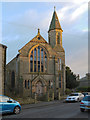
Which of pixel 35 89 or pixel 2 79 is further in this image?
pixel 35 89

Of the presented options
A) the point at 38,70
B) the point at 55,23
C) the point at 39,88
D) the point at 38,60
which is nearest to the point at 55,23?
the point at 55,23

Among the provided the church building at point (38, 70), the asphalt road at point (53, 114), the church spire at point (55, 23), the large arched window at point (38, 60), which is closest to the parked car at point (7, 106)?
the asphalt road at point (53, 114)

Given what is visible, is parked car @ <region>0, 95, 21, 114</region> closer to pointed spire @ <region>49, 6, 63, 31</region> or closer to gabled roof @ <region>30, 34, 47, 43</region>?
gabled roof @ <region>30, 34, 47, 43</region>

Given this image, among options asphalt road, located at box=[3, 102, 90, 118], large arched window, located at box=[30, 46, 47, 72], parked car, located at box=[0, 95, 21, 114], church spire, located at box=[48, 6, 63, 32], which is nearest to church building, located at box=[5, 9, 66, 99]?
large arched window, located at box=[30, 46, 47, 72]

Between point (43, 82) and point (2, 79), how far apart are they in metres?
10.4

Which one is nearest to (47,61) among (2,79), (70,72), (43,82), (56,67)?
(56,67)

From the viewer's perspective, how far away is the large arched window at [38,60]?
3130cm

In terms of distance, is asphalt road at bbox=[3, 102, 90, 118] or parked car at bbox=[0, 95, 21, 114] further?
parked car at bbox=[0, 95, 21, 114]

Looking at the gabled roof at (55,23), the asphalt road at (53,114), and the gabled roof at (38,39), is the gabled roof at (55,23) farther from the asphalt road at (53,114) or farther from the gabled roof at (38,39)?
the asphalt road at (53,114)

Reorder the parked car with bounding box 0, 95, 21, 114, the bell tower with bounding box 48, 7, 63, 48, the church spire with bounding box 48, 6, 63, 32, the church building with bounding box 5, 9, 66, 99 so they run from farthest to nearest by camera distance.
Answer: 1. the church spire with bounding box 48, 6, 63, 32
2. the bell tower with bounding box 48, 7, 63, 48
3. the church building with bounding box 5, 9, 66, 99
4. the parked car with bounding box 0, 95, 21, 114

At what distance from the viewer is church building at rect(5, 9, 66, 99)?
3023 cm

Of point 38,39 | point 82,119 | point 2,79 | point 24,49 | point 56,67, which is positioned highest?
point 38,39

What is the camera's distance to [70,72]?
5272 cm

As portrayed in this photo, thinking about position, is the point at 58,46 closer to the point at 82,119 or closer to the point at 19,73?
the point at 19,73
